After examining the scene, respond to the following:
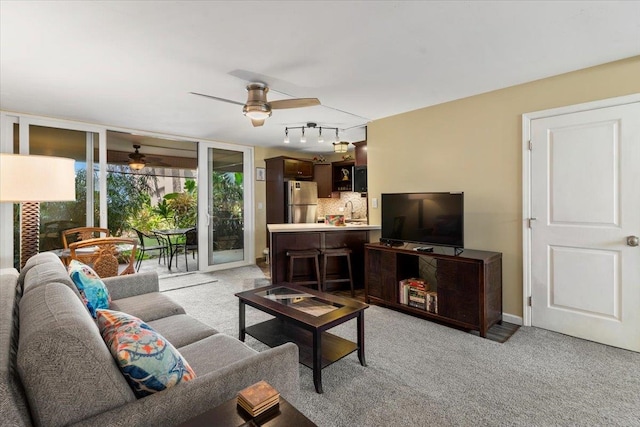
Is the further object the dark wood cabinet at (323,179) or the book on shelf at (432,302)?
the dark wood cabinet at (323,179)

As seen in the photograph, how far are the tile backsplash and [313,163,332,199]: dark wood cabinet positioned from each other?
0.86 feet

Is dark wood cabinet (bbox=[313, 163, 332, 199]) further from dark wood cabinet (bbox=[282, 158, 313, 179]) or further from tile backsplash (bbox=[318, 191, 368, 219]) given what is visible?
tile backsplash (bbox=[318, 191, 368, 219])

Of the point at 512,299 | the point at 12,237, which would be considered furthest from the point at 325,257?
the point at 12,237

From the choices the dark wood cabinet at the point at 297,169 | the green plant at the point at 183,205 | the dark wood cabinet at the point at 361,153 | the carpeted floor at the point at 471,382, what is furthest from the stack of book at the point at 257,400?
the green plant at the point at 183,205

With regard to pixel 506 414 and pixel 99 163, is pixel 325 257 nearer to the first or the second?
pixel 506 414

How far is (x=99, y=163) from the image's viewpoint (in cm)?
445

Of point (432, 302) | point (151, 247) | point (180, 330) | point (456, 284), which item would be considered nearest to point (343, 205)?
point (432, 302)

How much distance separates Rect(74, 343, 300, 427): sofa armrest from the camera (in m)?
0.95

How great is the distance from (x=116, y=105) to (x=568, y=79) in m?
4.66

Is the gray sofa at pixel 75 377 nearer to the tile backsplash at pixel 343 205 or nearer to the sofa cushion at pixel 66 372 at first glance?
the sofa cushion at pixel 66 372

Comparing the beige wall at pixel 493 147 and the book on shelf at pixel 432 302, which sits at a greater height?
the beige wall at pixel 493 147

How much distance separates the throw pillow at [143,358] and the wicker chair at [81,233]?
3411 millimetres

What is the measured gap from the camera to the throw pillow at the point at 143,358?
1.07 meters

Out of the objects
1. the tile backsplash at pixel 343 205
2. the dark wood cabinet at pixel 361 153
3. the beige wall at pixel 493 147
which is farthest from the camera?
the tile backsplash at pixel 343 205
